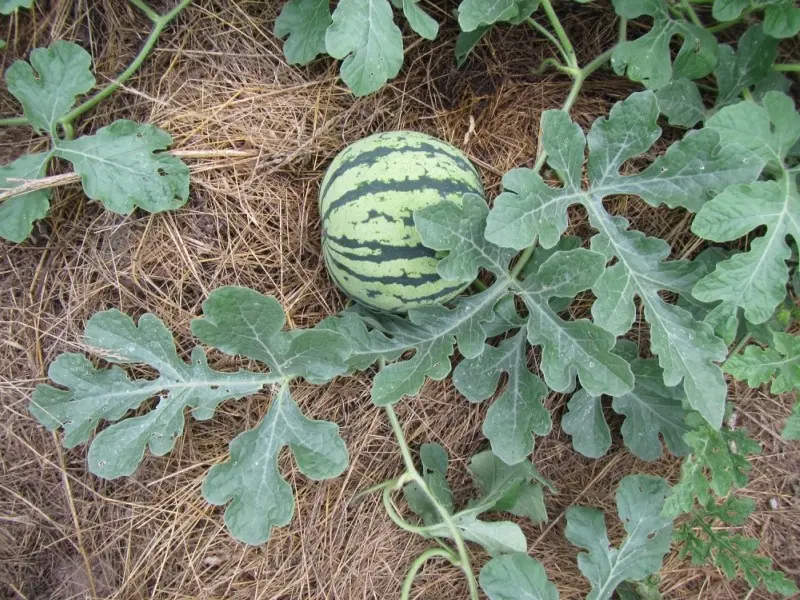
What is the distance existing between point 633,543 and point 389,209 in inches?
62.1

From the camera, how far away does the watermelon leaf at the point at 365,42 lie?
1.99 m

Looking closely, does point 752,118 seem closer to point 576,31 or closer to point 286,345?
point 576,31

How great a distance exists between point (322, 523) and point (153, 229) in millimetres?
1284

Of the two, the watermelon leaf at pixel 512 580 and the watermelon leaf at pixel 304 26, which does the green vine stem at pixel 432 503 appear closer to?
the watermelon leaf at pixel 512 580

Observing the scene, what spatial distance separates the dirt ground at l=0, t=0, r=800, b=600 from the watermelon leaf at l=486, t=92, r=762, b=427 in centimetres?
40

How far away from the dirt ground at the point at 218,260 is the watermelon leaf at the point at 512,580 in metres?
0.40

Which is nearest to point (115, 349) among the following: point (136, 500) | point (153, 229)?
point (153, 229)

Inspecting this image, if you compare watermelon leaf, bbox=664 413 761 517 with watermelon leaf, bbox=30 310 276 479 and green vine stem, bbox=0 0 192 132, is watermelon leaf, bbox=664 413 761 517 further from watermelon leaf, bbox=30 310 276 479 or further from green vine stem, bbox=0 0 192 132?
green vine stem, bbox=0 0 192 132

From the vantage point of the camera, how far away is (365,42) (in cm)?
201

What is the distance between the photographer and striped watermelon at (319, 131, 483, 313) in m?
1.94

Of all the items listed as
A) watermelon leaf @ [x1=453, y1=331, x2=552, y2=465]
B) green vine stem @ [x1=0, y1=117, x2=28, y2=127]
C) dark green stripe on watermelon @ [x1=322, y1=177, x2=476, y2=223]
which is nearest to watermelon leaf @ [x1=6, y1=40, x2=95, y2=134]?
green vine stem @ [x1=0, y1=117, x2=28, y2=127]

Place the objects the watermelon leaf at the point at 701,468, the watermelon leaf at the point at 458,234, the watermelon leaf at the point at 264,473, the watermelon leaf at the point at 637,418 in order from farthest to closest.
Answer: the watermelon leaf at the point at 637,418 → the watermelon leaf at the point at 701,468 → the watermelon leaf at the point at 264,473 → the watermelon leaf at the point at 458,234

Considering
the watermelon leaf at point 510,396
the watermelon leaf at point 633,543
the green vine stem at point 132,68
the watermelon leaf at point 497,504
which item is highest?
the green vine stem at point 132,68

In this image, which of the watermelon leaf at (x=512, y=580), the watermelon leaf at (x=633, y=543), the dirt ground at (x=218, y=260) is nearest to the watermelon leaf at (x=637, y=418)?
the watermelon leaf at (x=633, y=543)
